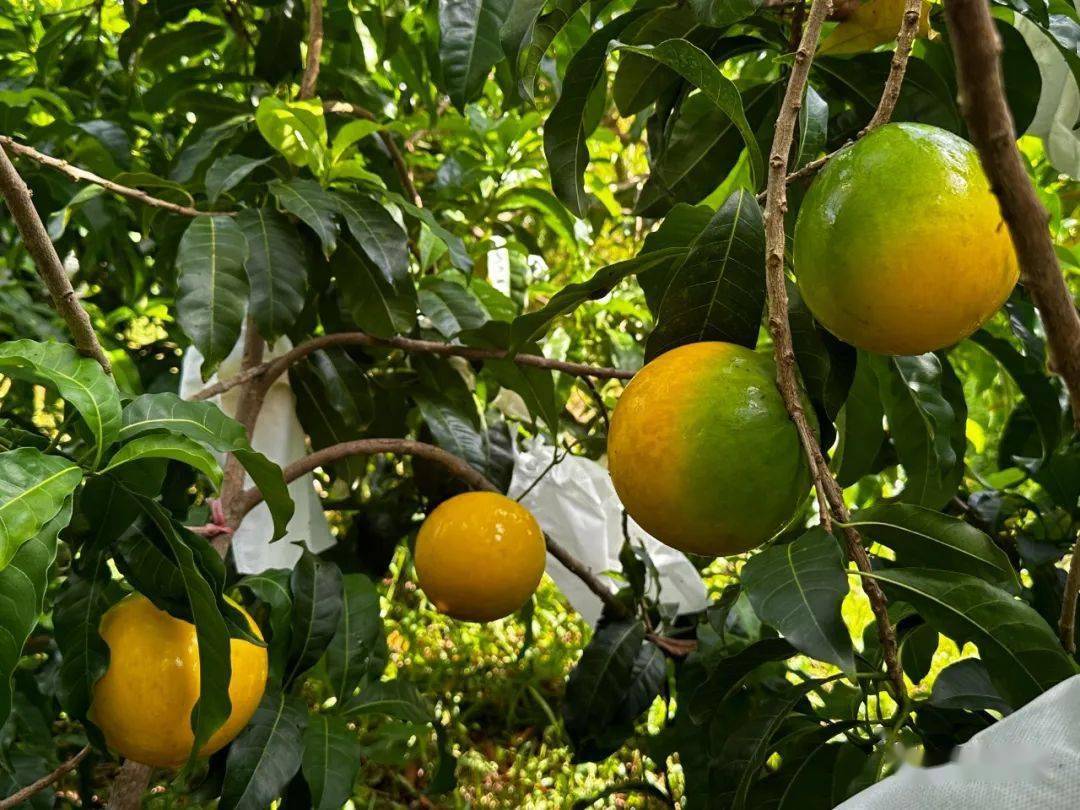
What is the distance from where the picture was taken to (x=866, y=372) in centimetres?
87

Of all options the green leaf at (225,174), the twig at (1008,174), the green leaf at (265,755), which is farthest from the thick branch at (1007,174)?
the green leaf at (225,174)

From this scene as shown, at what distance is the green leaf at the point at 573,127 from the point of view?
750 millimetres

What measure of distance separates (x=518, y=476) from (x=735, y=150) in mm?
693

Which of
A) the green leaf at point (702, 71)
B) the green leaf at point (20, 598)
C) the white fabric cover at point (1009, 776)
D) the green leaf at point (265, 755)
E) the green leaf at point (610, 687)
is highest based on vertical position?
the green leaf at point (702, 71)

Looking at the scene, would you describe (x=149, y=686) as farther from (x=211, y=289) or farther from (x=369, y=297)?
(x=369, y=297)

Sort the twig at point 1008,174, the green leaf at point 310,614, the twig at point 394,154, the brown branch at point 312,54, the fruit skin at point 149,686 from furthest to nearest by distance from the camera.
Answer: the twig at point 394,154
the brown branch at point 312,54
the green leaf at point 310,614
the fruit skin at point 149,686
the twig at point 1008,174

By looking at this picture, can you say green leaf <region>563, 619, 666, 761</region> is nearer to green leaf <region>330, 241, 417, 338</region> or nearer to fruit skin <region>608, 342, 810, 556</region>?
green leaf <region>330, 241, 417, 338</region>

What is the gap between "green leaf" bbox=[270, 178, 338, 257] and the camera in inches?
38.6

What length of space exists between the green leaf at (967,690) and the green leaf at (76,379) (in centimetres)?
61

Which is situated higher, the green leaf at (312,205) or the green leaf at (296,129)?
the green leaf at (296,129)

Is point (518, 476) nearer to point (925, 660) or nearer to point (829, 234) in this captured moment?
point (925, 660)

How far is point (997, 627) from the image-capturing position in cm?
55

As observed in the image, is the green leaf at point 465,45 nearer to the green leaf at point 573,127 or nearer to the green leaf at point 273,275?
the green leaf at point 573,127

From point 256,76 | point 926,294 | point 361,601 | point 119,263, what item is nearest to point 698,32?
point 926,294
